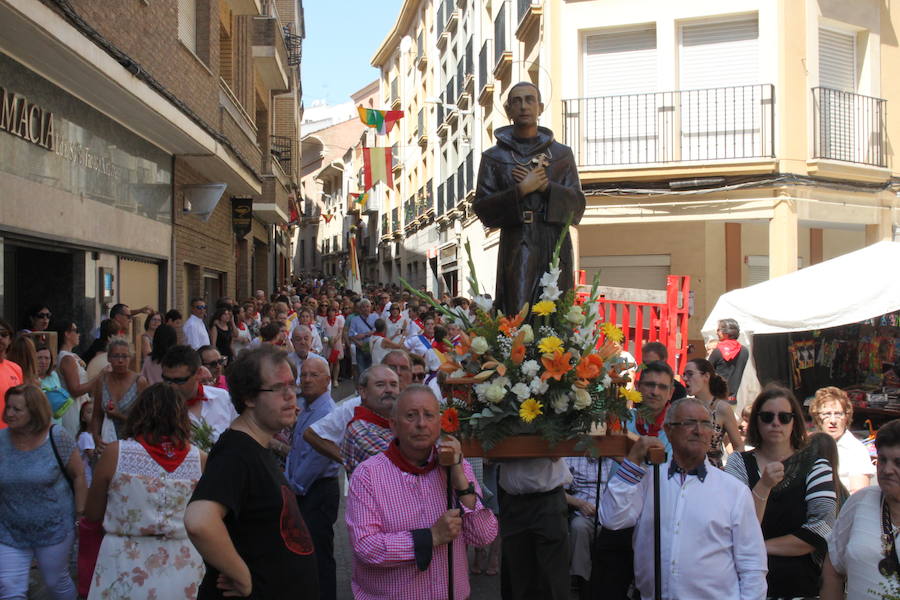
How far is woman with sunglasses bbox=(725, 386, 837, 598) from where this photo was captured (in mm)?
4387

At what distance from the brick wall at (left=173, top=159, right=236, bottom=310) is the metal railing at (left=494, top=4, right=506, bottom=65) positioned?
8.09 meters

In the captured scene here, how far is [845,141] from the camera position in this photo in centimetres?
1814

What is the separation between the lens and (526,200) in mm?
5066

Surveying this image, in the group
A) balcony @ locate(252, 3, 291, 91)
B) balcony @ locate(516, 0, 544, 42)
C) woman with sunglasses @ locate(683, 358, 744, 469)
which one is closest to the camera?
woman with sunglasses @ locate(683, 358, 744, 469)

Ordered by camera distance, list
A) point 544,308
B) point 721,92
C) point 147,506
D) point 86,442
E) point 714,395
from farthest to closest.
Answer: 1. point 721,92
2. point 714,395
3. point 86,442
4. point 147,506
5. point 544,308

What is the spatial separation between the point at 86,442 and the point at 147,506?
116 inches

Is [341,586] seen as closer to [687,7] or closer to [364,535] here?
[364,535]

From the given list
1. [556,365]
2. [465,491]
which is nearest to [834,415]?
[556,365]

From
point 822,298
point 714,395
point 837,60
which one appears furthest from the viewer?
point 837,60

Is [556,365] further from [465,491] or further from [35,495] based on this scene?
[35,495]

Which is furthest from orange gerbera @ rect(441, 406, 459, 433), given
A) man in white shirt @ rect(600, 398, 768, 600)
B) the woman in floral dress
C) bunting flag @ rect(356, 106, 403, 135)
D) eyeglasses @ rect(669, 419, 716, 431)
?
bunting flag @ rect(356, 106, 403, 135)

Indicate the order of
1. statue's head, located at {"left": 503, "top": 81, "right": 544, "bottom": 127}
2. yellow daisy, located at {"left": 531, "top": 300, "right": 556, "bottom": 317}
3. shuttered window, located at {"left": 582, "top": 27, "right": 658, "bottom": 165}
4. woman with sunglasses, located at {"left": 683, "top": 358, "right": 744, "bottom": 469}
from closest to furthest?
1. yellow daisy, located at {"left": 531, "top": 300, "right": 556, "bottom": 317}
2. statue's head, located at {"left": 503, "top": 81, "right": 544, "bottom": 127}
3. woman with sunglasses, located at {"left": 683, "top": 358, "right": 744, "bottom": 469}
4. shuttered window, located at {"left": 582, "top": 27, "right": 658, "bottom": 165}

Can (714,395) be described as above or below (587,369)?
below

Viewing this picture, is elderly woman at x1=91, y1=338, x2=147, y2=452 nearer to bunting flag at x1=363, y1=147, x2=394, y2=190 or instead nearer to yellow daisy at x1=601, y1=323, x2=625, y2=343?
yellow daisy at x1=601, y1=323, x2=625, y2=343
